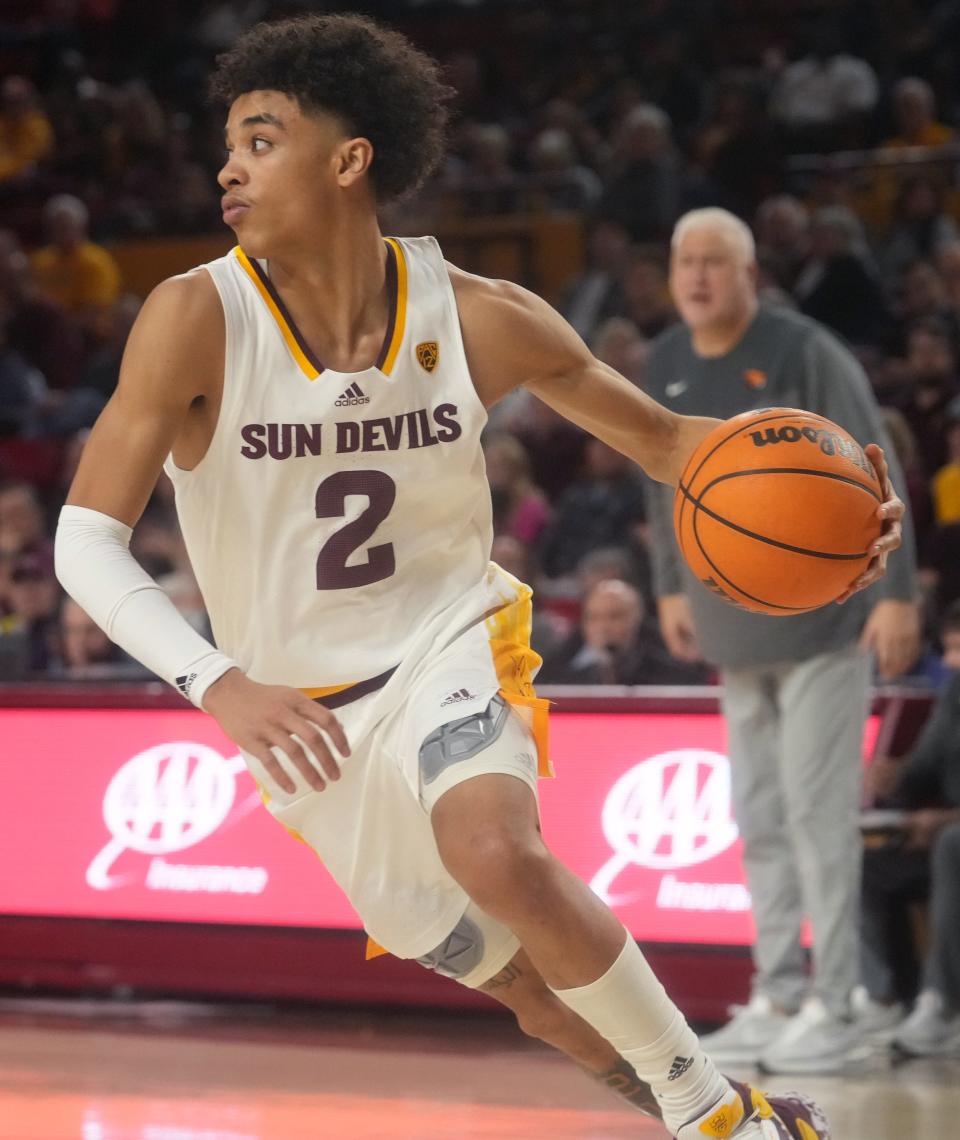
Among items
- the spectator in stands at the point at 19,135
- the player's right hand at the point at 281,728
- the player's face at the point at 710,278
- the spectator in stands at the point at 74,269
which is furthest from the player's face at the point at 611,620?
the spectator in stands at the point at 19,135

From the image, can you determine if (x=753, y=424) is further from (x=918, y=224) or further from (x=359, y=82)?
(x=918, y=224)

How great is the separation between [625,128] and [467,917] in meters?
8.23

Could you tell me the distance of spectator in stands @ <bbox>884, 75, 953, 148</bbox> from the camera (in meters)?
10.6

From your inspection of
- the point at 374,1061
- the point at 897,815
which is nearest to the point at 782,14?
the point at 897,815

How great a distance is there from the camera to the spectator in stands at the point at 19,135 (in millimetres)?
13211

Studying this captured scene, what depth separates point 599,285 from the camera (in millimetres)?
10148

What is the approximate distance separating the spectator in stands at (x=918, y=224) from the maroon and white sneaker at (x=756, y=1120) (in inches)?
278

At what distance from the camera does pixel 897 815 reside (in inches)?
212

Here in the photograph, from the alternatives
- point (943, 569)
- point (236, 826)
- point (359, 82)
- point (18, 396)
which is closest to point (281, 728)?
Answer: point (359, 82)

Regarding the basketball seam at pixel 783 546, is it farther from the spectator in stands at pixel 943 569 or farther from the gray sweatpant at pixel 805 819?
the spectator in stands at pixel 943 569

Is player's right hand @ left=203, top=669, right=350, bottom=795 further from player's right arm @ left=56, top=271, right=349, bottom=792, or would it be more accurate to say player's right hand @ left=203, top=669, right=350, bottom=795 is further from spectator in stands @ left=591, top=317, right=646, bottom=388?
spectator in stands @ left=591, top=317, right=646, bottom=388

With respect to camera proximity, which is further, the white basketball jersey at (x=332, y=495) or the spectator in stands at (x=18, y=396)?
the spectator in stands at (x=18, y=396)

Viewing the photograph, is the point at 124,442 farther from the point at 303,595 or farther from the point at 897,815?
the point at 897,815

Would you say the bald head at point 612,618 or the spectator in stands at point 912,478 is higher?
the spectator in stands at point 912,478
